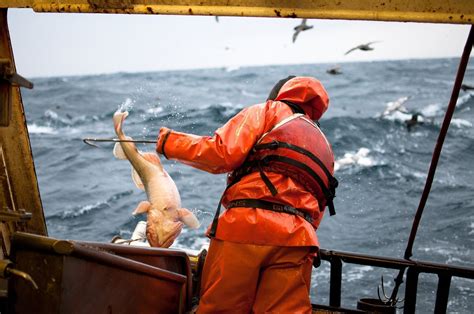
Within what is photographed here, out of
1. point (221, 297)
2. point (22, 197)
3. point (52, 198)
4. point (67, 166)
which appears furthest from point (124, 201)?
point (221, 297)

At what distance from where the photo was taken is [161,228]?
4.94 m

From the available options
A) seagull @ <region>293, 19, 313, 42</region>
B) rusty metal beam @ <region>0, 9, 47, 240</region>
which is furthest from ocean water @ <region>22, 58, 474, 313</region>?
rusty metal beam @ <region>0, 9, 47, 240</region>

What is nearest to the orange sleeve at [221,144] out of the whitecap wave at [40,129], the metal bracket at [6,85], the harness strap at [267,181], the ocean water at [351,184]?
the harness strap at [267,181]

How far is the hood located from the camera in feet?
11.3

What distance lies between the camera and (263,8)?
2.87m

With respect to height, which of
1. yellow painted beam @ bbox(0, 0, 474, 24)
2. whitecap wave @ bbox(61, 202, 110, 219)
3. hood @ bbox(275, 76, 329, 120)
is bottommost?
whitecap wave @ bbox(61, 202, 110, 219)

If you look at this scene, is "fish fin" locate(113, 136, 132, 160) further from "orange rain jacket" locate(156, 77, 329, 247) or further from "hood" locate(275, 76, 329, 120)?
"hood" locate(275, 76, 329, 120)

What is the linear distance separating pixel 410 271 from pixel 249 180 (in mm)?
1650

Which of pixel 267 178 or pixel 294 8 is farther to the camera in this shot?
pixel 267 178

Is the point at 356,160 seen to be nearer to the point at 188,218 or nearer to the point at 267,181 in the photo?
the point at 188,218

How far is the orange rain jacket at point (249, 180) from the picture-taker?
319 cm

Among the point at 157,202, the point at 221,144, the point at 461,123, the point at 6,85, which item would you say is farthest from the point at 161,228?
the point at 461,123

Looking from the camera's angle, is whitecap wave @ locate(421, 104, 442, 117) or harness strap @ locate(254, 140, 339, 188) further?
whitecap wave @ locate(421, 104, 442, 117)

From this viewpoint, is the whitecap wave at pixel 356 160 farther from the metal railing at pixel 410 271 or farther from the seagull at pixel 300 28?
the metal railing at pixel 410 271
